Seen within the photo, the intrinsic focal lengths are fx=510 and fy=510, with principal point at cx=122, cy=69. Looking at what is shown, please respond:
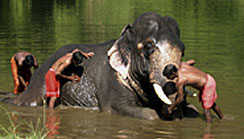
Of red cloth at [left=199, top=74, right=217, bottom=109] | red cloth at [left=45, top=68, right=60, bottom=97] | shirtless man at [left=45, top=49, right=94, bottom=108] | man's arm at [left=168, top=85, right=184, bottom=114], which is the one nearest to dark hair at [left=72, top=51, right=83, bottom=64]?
shirtless man at [left=45, top=49, right=94, bottom=108]

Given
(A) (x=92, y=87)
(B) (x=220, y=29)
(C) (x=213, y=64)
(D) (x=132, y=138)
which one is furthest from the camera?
(B) (x=220, y=29)

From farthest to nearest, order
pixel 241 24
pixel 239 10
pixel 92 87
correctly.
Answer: pixel 239 10, pixel 241 24, pixel 92 87

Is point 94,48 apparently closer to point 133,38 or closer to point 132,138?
point 133,38

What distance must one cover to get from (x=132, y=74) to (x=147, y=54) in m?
0.71

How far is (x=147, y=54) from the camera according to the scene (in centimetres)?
980

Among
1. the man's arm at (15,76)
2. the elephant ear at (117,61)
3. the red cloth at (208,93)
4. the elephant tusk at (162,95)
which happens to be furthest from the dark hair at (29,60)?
the red cloth at (208,93)

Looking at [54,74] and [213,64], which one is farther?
[213,64]

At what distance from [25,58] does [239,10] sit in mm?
31462

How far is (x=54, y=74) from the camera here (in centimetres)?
1119

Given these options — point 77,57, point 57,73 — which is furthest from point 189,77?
point 57,73

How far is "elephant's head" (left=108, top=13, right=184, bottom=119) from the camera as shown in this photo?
9.45 metres

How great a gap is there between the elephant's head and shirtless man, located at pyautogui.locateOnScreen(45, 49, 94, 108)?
0.79 meters

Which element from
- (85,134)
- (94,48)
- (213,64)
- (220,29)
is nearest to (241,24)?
(220,29)

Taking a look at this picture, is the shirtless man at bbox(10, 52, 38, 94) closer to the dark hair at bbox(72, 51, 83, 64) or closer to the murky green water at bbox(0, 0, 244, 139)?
the murky green water at bbox(0, 0, 244, 139)
